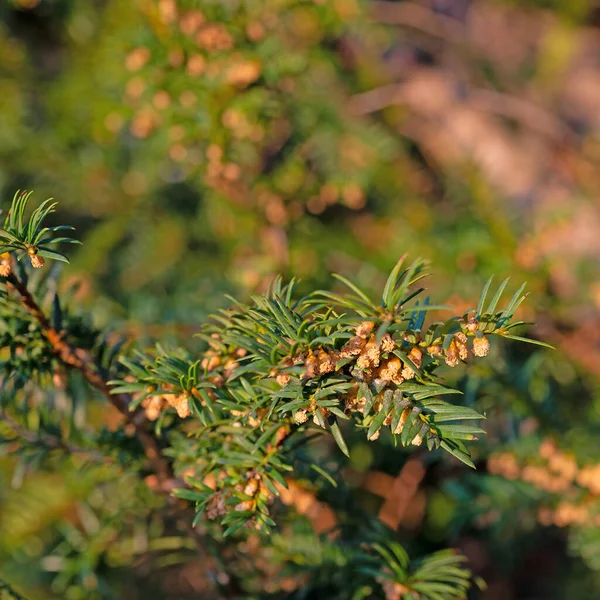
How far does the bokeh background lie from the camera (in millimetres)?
861

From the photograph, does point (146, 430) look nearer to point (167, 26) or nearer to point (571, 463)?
point (571, 463)

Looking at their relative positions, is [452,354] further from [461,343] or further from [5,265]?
[5,265]

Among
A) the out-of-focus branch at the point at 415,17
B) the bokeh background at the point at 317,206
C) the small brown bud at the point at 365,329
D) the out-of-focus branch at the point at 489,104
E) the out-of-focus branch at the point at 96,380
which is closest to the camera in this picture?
the small brown bud at the point at 365,329

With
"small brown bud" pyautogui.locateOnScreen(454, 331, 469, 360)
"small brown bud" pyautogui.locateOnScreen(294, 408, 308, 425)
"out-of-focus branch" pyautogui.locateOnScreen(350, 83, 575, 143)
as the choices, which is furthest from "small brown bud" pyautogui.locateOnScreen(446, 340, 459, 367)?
Result: "out-of-focus branch" pyautogui.locateOnScreen(350, 83, 575, 143)

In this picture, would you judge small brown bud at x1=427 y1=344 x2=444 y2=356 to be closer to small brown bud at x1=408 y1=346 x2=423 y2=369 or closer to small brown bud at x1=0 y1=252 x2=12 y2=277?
small brown bud at x1=408 y1=346 x2=423 y2=369

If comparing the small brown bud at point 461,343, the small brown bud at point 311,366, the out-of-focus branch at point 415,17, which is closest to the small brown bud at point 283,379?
the small brown bud at point 311,366

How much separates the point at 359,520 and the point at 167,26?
0.79m

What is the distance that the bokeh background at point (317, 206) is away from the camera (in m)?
0.86

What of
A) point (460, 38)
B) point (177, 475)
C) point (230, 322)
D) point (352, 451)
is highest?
point (460, 38)

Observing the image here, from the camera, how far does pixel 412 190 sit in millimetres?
1399

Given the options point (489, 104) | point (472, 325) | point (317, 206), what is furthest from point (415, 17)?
point (472, 325)

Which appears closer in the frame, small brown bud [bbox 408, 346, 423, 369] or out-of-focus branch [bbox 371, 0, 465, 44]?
small brown bud [bbox 408, 346, 423, 369]

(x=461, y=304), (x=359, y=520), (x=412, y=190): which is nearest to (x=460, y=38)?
(x=412, y=190)

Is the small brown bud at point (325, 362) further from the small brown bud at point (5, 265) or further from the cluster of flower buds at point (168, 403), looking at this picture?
the small brown bud at point (5, 265)
